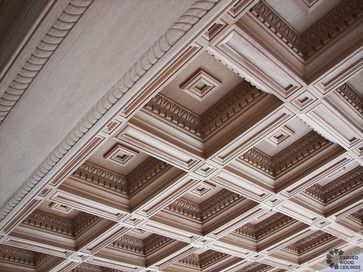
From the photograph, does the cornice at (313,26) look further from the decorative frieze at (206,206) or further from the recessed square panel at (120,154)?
the decorative frieze at (206,206)

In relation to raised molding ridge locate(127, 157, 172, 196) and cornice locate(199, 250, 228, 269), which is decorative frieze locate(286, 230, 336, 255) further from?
raised molding ridge locate(127, 157, 172, 196)

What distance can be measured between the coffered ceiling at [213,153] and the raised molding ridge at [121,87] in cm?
1

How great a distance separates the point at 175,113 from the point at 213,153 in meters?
0.71

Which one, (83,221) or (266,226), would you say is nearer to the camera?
(83,221)

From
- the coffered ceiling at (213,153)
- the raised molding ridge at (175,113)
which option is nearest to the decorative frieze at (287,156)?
the coffered ceiling at (213,153)

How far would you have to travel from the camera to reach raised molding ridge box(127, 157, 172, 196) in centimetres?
634

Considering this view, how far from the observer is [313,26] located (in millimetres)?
4609

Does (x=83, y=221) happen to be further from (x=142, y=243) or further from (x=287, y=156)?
(x=287, y=156)

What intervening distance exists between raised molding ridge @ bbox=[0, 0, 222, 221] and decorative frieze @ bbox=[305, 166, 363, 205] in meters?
4.22

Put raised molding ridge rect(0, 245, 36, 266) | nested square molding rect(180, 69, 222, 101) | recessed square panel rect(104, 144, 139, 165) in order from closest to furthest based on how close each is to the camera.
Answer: nested square molding rect(180, 69, 222, 101) → recessed square panel rect(104, 144, 139, 165) → raised molding ridge rect(0, 245, 36, 266)

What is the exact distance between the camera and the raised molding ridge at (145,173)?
250 inches

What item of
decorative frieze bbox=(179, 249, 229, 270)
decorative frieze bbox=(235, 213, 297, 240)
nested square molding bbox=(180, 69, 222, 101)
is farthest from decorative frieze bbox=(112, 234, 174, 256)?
nested square molding bbox=(180, 69, 222, 101)

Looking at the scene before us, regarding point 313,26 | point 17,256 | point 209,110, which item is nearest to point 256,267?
point 17,256

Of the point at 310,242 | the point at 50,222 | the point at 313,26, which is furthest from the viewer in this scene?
the point at 310,242
